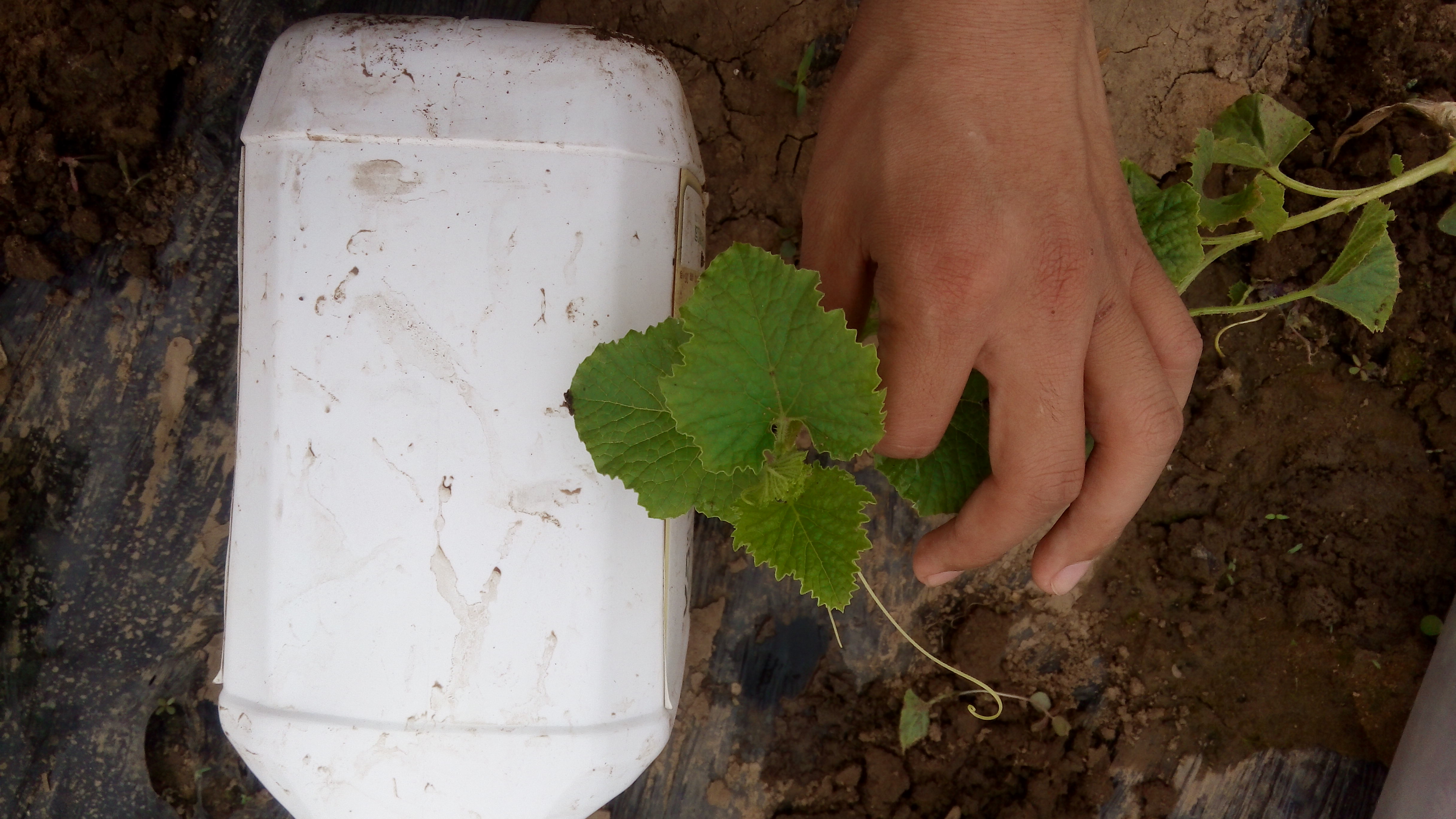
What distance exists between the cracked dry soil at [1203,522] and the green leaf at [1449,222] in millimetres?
49

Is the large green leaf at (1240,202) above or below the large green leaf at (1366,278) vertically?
above

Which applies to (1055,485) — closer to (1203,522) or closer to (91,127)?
(1203,522)

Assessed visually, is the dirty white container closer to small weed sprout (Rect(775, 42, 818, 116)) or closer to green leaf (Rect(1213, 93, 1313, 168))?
small weed sprout (Rect(775, 42, 818, 116))

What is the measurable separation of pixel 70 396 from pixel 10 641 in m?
0.57

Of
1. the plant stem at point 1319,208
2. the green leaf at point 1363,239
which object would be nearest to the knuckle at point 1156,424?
the plant stem at point 1319,208

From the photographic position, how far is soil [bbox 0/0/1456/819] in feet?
5.99

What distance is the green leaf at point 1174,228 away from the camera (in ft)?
4.82

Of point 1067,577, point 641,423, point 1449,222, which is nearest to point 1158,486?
point 1067,577

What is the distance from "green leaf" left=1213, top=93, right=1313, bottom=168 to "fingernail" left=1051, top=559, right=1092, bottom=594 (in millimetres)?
839

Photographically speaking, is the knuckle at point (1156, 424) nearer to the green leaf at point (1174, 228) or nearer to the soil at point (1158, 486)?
the green leaf at point (1174, 228)

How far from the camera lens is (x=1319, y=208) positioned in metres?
1.72

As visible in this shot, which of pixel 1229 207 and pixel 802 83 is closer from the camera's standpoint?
pixel 1229 207

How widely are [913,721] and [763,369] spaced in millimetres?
1154

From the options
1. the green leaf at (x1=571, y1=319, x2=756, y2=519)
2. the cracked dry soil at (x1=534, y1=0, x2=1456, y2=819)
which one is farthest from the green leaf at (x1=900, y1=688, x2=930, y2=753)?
the green leaf at (x1=571, y1=319, x2=756, y2=519)
